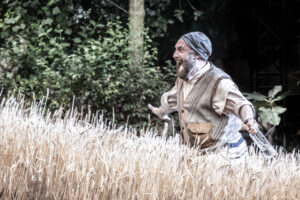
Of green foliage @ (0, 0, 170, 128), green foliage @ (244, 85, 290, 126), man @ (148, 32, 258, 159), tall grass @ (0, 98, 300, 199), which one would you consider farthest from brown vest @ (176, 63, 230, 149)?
green foliage @ (244, 85, 290, 126)

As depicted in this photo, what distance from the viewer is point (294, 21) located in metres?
9.06

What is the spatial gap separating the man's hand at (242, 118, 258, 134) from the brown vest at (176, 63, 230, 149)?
11.2 inches

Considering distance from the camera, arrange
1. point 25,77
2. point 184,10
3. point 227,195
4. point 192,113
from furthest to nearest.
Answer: point 184,10 → point 25,77 → point 192,113 → point 227,195

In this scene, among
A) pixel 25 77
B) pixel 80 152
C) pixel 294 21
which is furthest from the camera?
pixel 294 21

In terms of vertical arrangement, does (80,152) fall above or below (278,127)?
below

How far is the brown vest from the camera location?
11.4 feet

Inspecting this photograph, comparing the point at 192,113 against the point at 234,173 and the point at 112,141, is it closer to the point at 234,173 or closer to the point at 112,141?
the point at 112,141

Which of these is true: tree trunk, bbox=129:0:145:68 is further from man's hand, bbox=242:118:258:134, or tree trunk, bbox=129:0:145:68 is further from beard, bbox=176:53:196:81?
man's hand, bbox=242:118:258:134

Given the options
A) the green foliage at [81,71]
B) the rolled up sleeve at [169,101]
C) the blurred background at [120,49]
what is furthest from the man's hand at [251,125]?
the green foliage at [81,71]

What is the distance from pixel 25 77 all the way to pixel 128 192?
4621 millimetres

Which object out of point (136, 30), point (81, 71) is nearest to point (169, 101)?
point (81, 71)

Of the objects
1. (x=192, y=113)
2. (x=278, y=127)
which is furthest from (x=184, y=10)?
(x=192, y=113)

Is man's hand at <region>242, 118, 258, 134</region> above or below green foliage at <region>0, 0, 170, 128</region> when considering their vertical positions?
below

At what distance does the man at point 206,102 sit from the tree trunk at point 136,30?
2.88m
